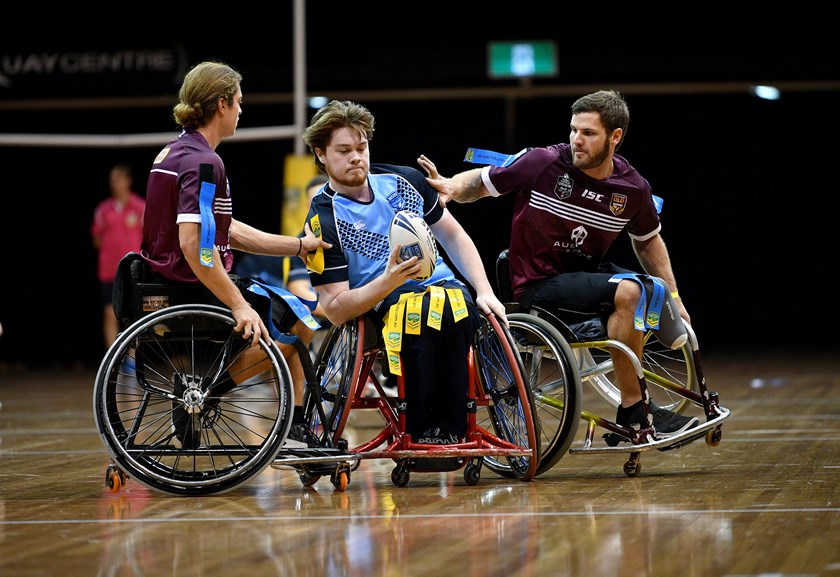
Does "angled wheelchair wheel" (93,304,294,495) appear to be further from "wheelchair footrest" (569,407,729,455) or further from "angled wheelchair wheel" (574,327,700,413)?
"angled wheelchair wheel" (574,327,700,413)

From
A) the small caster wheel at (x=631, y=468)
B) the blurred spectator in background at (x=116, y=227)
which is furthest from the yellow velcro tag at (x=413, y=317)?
the blurred spectator in background at (x=116, y=227)

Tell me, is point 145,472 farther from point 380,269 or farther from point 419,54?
point 419,54

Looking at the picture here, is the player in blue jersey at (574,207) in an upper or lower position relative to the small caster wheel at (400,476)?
upper

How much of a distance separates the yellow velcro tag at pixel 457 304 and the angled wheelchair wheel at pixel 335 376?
25 centimetres

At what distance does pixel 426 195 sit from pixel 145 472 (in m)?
1.13

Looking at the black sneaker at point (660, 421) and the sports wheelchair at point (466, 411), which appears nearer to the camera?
the sports wheelchair at point (466, 411)

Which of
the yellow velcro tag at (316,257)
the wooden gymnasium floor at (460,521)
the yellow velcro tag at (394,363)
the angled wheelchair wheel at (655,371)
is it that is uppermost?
the yellow velcro tag at (316,257)

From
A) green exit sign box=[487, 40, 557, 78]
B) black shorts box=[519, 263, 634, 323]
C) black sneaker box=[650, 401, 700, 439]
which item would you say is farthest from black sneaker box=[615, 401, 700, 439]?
green exit sign box=[487, 40, 557, 78]

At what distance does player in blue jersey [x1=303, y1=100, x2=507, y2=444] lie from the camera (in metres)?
3.48

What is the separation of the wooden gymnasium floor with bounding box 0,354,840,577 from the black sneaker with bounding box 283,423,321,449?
0.13 meters

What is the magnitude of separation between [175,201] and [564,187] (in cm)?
123

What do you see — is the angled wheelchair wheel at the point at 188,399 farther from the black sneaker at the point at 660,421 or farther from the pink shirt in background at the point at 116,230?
the pink shirt in background at the point at 116,230

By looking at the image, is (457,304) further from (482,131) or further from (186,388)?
(482,131)

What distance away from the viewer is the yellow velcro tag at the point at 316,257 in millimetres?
3580
